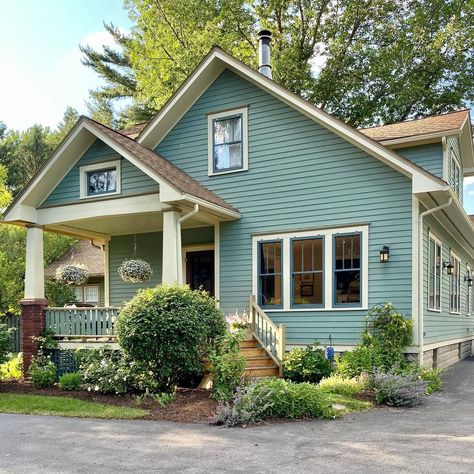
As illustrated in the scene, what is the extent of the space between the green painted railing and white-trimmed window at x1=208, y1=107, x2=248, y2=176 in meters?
4.12

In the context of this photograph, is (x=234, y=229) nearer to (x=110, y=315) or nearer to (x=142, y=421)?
(x=110, y=315)

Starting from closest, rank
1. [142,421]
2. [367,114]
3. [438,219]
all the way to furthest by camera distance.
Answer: [142,421]
[438,219]
[367,114]

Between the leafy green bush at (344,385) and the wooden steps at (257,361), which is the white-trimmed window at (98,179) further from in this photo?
the leafy green bush at (344,385)

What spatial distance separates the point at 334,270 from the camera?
10.7m

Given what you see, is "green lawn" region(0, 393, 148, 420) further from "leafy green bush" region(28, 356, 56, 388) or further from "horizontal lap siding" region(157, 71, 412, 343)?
"horizontal lap siding" region(157, 71, 412, 343)

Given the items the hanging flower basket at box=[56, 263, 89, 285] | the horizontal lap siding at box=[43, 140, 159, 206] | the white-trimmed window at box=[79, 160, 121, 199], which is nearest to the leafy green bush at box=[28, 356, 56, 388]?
the hanging flower basket at box=[56, 263, 89, 285]

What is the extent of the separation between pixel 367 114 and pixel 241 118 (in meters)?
14.3

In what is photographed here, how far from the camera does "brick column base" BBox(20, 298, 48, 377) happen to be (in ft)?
36.6

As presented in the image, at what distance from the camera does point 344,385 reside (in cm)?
879

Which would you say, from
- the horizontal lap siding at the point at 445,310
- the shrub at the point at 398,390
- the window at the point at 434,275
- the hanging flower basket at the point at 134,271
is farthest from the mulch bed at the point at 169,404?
the window at the point at 434,275

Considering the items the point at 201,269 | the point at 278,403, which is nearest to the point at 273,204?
the point at 201,269

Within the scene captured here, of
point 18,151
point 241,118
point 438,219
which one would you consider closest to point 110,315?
point 241,118

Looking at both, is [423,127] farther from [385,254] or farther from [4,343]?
[4,343]

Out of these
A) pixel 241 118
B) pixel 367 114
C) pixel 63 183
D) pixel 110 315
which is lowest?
pixel 110 315
